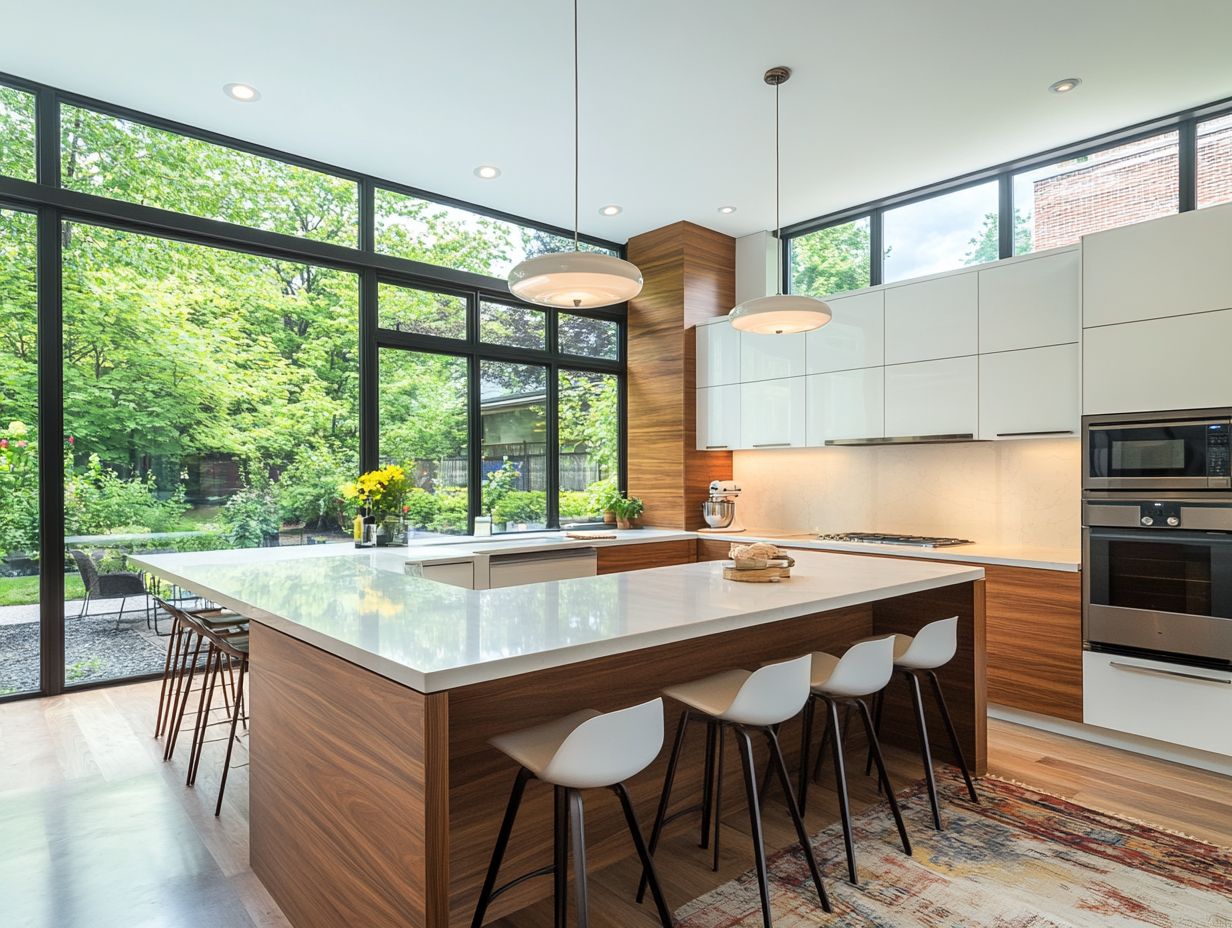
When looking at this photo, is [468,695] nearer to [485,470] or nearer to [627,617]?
[627,617]

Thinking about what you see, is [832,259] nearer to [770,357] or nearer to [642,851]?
[770,357]

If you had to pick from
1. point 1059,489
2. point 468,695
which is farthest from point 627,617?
point 1059,489

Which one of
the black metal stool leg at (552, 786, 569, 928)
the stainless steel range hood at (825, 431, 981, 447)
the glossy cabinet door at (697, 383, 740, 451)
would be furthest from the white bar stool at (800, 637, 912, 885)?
the glossy cabinet door at (697, 383, 740, 451)

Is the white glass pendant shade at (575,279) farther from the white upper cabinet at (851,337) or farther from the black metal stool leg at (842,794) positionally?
the white upper cabinet at (851,337)

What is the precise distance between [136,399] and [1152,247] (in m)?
5.01

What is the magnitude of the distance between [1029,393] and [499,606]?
316 centimetres

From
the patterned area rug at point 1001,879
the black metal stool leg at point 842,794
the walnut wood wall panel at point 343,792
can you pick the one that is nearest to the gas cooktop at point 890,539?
the patterned area rug at point 1001,879

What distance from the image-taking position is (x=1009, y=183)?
173 inches

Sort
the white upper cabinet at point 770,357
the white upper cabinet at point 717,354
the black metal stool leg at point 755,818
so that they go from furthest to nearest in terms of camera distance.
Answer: the white upper cabinet at point 717,354, the white upper cabinet at point 770,357, the black metal stool leg at point 755,818

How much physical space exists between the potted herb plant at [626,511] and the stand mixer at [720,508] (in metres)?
0.54

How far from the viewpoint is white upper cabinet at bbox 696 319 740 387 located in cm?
531

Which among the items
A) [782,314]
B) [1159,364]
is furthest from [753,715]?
[1159,364]

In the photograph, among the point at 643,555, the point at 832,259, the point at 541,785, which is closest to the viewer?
the point at 541,785

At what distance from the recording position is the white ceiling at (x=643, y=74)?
9.59ft
